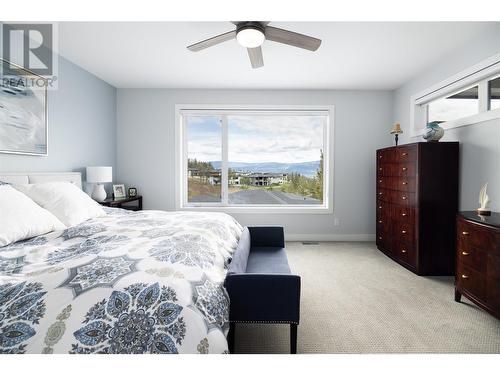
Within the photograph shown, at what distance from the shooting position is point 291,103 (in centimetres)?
426

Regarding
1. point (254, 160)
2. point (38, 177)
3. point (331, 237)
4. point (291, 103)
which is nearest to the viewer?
point (38, 177)

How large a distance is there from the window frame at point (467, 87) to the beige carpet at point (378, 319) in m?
1.74

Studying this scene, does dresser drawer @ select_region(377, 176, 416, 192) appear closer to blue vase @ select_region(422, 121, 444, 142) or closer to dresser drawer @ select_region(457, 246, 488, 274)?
blue vase @ select_region(422, 121, 444, 142)

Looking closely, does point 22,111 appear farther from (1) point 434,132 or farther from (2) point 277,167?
(1) point 434,132

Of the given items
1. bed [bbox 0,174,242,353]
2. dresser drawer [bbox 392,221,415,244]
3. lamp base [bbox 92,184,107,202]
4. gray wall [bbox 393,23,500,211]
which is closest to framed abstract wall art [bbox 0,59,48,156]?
lamp base [bbox 92,184,107,202]

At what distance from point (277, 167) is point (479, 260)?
9.72 feet

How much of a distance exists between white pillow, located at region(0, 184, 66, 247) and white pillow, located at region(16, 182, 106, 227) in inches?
6.3

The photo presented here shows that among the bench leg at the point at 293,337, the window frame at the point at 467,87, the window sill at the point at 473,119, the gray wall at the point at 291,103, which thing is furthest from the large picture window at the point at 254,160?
the bench leg at the point at 293,337

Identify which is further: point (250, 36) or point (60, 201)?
point (60, 201)

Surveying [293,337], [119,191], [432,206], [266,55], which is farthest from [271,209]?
[293,337]

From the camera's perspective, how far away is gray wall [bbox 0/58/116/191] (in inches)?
112

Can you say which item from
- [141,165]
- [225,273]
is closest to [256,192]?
[141,165]

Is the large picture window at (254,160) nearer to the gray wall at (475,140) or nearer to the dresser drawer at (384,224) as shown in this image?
the dresser drawer at (384,224)

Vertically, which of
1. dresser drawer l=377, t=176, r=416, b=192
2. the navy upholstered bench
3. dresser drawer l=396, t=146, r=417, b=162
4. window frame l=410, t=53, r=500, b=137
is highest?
window frame l=410, t=53, r=500, b=137
